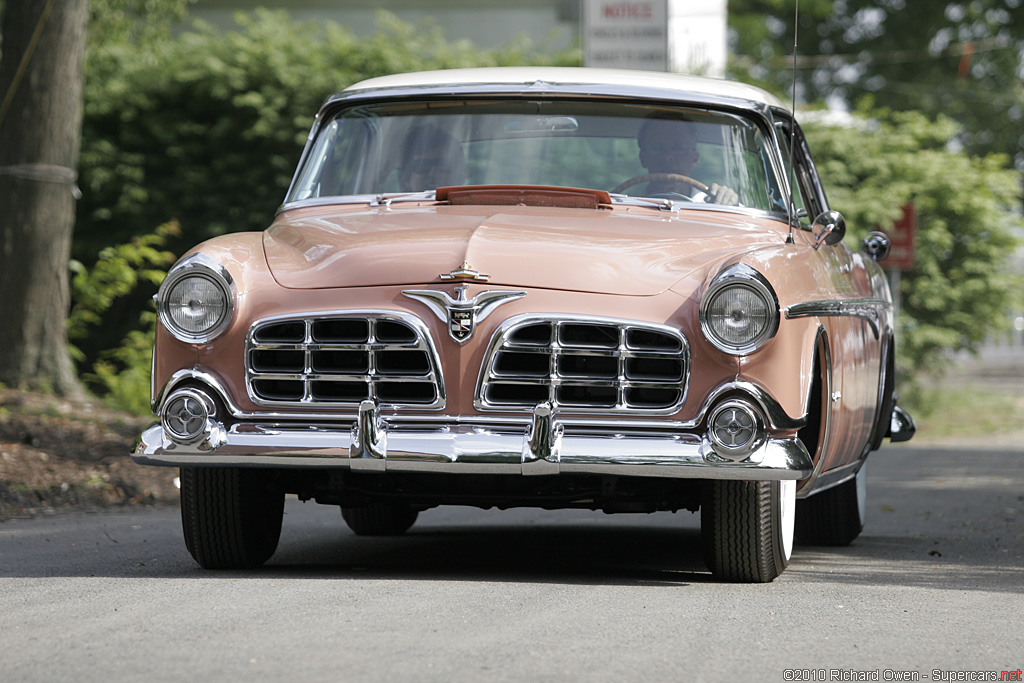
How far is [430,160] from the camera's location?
6.41 metres

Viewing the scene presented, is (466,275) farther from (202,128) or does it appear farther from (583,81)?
(202,128)

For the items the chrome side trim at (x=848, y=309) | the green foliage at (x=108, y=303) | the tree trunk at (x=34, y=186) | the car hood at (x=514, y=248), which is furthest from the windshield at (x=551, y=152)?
the green foliage at (x=108, y=303)

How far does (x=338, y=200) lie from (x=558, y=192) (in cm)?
96

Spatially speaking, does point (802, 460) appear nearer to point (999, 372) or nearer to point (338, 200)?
point (338, 200)

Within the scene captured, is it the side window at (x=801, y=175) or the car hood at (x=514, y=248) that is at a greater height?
the side window at (x=801, y=175)

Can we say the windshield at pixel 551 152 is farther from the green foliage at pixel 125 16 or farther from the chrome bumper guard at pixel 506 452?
the green foliage at pixel 125 16

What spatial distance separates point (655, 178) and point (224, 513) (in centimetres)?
224

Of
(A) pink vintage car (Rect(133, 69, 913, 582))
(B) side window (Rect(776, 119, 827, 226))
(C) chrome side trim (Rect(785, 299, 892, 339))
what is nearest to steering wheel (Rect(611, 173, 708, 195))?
(A) pink vintage car (Rect(133, 69, 913, 582))

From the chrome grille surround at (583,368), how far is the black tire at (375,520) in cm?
248

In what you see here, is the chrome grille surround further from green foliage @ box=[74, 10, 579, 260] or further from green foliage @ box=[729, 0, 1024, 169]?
green foliage @ box=[729, 0, 1024, 169]

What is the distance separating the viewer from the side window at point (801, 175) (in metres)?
6.54

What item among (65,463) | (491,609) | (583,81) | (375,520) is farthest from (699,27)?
(491,609)

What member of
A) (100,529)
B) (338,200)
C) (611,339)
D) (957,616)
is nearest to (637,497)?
(611,339)

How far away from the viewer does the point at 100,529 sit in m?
7.16
